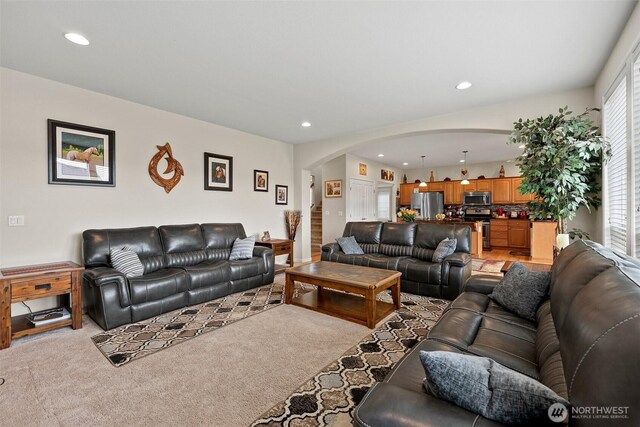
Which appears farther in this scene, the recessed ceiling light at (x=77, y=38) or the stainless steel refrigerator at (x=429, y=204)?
the stainless steel refrigerator at (x=429, y=204)

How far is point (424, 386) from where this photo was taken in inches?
41.2

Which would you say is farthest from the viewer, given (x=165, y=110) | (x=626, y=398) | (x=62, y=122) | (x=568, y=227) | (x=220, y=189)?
(x=220, y=189)

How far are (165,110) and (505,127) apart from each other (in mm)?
4803

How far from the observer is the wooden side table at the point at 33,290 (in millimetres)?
2445

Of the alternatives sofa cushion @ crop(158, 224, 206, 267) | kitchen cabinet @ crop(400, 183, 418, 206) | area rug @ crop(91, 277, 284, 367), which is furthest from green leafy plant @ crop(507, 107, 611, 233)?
kitchen cabinet @ crop(400, 183, 418, 206)

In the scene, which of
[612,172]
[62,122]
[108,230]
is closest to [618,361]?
[612,172]

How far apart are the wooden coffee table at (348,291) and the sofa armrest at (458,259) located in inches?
35.5

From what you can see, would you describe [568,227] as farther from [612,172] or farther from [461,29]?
[461,29]

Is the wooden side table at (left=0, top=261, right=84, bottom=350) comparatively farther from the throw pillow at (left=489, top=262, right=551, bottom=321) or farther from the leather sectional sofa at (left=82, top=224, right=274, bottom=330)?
the throw pillow at (left=489, top=262, right=551, bottom=321)

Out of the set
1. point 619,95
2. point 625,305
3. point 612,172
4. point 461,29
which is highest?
point 461,29

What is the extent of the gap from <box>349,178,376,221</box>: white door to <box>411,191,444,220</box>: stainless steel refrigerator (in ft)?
5.77

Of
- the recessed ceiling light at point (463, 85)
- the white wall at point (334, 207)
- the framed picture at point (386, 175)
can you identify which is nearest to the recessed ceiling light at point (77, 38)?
the recessed ceiling light at point (463, 85)

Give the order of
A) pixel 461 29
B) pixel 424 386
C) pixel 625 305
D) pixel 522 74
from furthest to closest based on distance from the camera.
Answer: pixel 522 74, pixel 461 29, pixel 424 386, pixel 625 305

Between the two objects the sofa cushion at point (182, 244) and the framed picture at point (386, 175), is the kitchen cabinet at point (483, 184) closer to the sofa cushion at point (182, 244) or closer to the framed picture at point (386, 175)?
the framed picture at point (386, 175)
